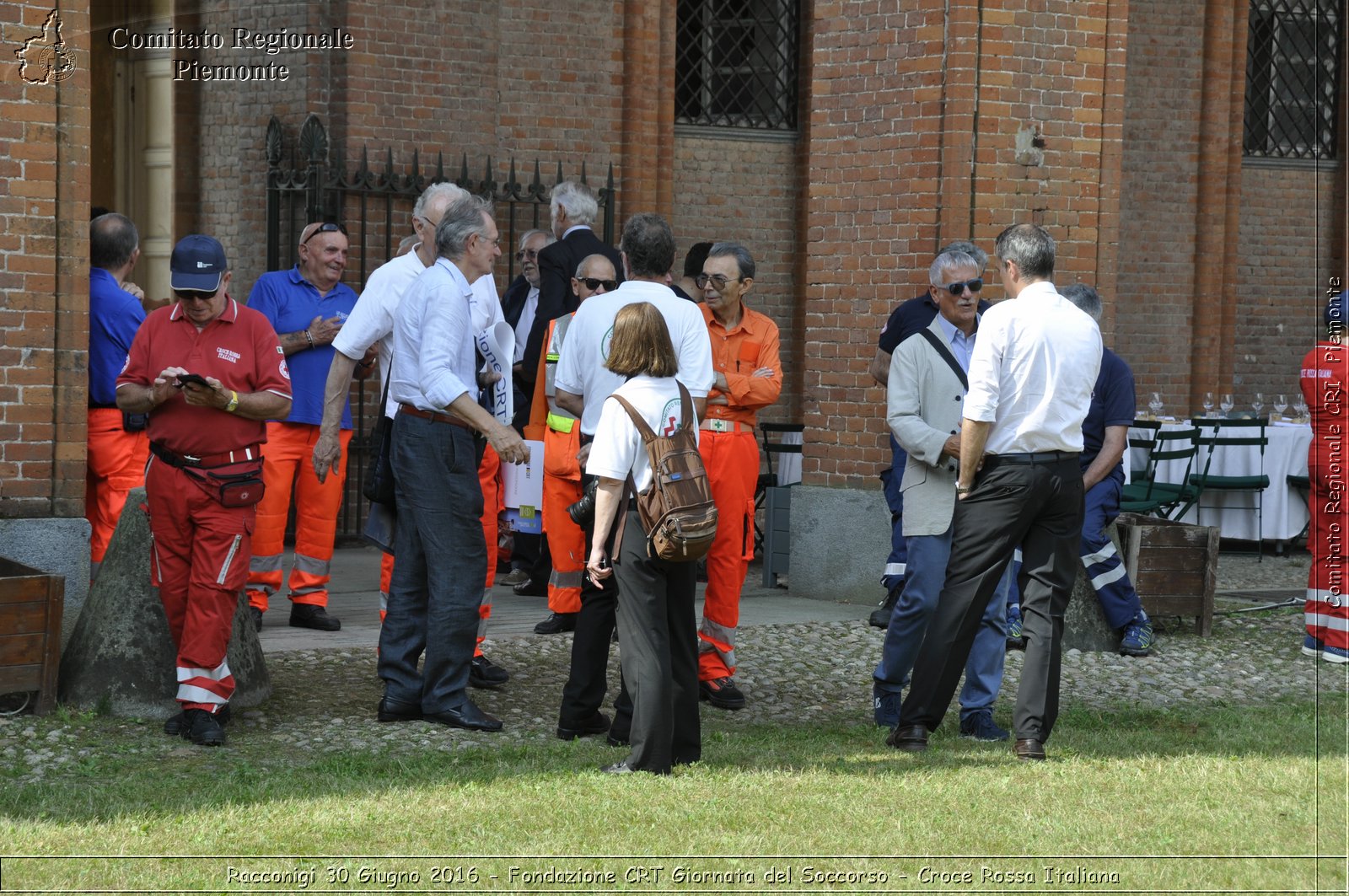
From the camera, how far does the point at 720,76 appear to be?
47.4ft

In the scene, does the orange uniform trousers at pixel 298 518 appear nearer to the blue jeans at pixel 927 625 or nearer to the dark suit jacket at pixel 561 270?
the dark suit jacket at pixel 561 270

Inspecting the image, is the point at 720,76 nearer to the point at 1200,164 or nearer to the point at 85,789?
the point at 1200,164

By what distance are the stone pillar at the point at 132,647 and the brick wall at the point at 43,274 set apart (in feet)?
2.46

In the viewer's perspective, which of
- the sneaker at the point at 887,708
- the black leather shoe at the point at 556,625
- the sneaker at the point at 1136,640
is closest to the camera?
the sneaker at the point at 887,708

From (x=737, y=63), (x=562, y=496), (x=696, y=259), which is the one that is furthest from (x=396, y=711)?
(x=737, y=63)

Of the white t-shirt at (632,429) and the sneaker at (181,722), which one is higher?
the white t-shirt at (632,429)

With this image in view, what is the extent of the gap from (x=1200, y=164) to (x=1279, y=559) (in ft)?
14.5

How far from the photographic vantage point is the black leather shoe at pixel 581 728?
597 cm

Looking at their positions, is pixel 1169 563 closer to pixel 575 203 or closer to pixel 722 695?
pixel 722 695

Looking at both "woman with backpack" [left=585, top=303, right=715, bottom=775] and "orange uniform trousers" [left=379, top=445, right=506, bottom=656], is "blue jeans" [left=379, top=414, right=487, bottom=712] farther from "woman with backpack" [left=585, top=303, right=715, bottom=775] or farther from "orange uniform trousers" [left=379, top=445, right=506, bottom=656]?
"woman with backpack" [left=585, top=303, right=715, bottom=775]

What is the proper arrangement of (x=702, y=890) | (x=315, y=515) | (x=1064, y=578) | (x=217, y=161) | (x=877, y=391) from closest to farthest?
(x=702, y=890)
(x=1064, y=578)
(x=315, y=515)
(x=877, y=391)
(x=217, y=161)

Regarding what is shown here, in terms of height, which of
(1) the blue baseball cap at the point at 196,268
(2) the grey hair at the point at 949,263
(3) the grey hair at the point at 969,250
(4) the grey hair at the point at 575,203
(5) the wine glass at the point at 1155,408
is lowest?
(5) the wine glass at the point at 1155,408

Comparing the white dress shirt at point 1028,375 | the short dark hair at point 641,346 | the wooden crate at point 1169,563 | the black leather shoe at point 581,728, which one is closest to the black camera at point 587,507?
the short dark hair at point 641,346

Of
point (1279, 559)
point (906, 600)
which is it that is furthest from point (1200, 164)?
point (906, 600)
